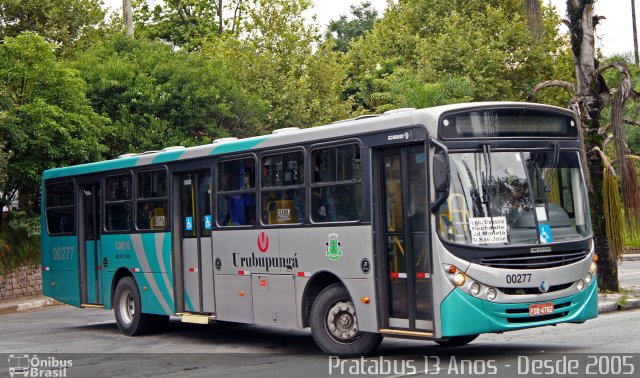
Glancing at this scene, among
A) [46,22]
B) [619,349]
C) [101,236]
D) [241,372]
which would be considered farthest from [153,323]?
[46,22]

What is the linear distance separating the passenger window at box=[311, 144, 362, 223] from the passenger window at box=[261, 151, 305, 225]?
0.32m

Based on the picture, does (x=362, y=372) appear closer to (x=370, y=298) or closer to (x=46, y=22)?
(x=370, y=298)

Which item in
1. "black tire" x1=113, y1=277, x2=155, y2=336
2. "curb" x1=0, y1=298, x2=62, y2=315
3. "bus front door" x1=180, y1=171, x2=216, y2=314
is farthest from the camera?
"curb" x1=0, y1=298, x2=62, y2=315

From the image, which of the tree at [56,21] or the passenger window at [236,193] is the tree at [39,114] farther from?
the passenger window at [236,193]

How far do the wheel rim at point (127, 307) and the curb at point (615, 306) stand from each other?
8.50 meters

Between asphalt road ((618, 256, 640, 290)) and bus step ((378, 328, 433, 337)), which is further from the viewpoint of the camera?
asphalt road ((618, 256, 640, 290))

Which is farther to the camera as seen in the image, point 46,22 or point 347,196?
point 46,22

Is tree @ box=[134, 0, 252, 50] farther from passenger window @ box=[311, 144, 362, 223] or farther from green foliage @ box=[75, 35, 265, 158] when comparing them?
passenger window @ box=[311, 144, 362, 223]

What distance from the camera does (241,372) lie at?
39.3 ft

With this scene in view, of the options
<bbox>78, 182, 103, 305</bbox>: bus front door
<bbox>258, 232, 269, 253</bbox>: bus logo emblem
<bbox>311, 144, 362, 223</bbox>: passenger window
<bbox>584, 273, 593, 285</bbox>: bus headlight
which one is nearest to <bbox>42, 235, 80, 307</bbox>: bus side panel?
<bbox>78, 182, 103, 305</bbox>: bus front door

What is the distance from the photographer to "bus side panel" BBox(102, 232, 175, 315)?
1658 cm

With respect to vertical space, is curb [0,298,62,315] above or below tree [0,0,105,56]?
below

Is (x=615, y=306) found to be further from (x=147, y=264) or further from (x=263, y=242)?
(x=147, y=264)

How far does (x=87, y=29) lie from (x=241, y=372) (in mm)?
→ 26612
